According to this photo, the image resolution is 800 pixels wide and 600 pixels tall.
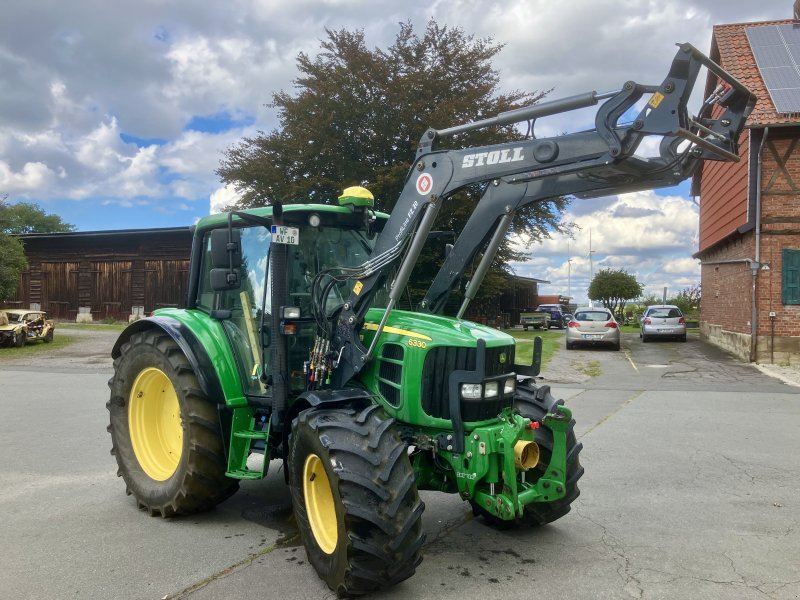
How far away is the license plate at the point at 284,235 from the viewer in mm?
4574

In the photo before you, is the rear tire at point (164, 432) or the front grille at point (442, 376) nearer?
the front grille at point (442, 376)

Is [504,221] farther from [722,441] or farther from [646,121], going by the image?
[722,441]

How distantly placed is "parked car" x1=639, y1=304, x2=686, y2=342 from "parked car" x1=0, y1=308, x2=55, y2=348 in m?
21.7

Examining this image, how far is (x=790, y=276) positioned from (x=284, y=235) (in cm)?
1670

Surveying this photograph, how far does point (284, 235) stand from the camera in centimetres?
459

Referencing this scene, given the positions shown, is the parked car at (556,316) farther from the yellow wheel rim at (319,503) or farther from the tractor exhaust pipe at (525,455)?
the yellow wheel rim at (319,503)

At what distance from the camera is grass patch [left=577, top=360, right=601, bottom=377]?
54.9 ft

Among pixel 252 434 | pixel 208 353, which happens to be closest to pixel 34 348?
pixel 208 353

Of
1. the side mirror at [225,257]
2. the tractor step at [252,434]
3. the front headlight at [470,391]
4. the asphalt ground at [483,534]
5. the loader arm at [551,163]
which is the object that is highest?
the loader arm at [551,163]

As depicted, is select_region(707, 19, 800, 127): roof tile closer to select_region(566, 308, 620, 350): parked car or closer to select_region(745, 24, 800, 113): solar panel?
select_region(745, 24, 800, 113): solar panel

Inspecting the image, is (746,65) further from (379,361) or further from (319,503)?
(319,503)

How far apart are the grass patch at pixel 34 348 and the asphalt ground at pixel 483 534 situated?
12.6m

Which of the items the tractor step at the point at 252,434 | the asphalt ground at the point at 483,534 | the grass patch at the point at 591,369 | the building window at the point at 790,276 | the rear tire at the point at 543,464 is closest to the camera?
the asphalt ground at the point at 483,534

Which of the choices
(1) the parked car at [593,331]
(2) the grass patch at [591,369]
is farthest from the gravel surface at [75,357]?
(1) the parked car at [593,331]
